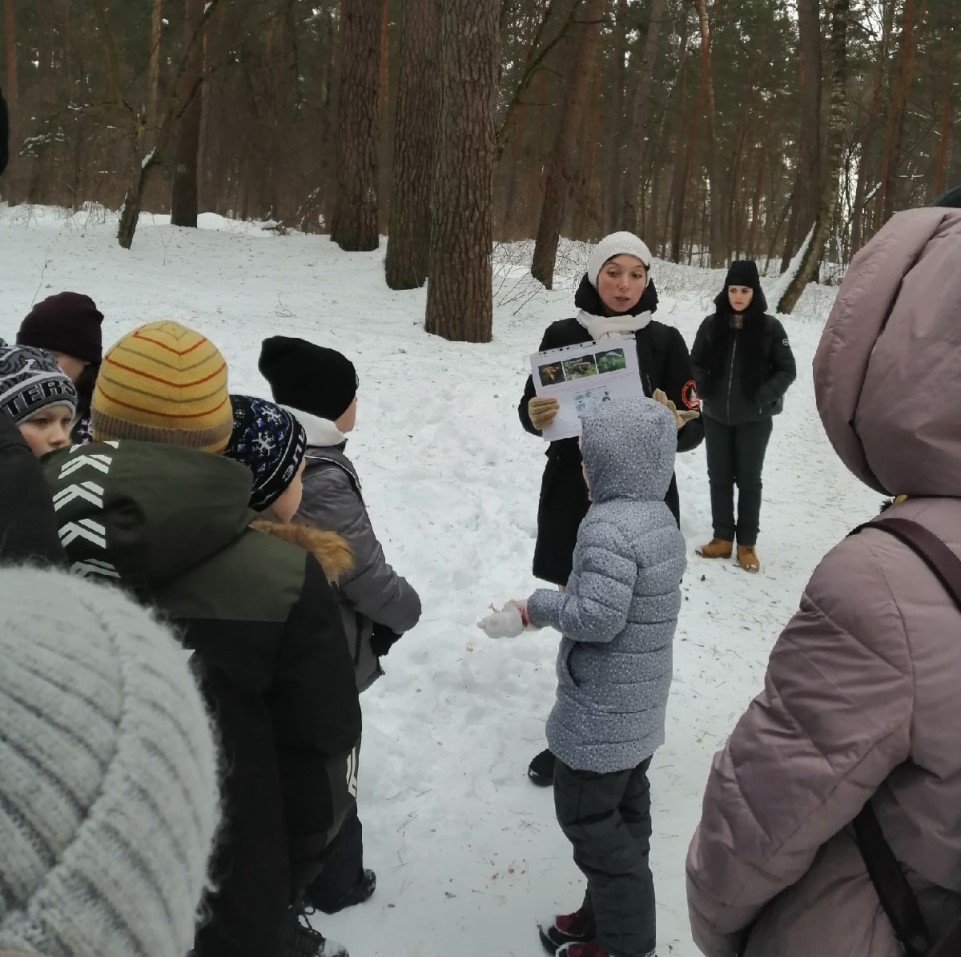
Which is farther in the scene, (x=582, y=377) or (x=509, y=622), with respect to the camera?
(x=582, y=377)

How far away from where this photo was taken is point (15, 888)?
0.49 metres

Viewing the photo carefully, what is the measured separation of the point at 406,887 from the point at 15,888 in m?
2.50

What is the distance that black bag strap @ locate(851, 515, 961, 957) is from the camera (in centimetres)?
121

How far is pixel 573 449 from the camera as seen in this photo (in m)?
3.32

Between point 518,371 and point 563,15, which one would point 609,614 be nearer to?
point 518,371

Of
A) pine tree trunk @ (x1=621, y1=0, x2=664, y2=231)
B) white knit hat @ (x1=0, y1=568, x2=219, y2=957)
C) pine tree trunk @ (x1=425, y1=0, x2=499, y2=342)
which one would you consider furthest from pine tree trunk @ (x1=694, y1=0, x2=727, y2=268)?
white knit hat @ (x1=0, y1=568, x2=219, y2=957)

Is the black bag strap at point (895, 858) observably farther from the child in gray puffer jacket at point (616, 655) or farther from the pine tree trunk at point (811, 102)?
the pine tree trunk at point (811, 102)

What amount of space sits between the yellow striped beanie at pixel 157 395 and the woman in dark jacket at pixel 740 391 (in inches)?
159

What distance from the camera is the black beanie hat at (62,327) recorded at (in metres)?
3.21

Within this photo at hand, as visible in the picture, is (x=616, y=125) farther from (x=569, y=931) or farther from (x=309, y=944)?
(x=309, y=944)

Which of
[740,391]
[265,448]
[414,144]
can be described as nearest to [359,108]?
[414,144]

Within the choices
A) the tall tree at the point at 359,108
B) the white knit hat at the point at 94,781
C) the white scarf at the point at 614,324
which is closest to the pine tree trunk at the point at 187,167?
the tall tree at the point at 359,108

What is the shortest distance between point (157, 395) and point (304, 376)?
910 mm

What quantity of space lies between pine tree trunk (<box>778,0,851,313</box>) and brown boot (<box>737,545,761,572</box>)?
8.84 metres
